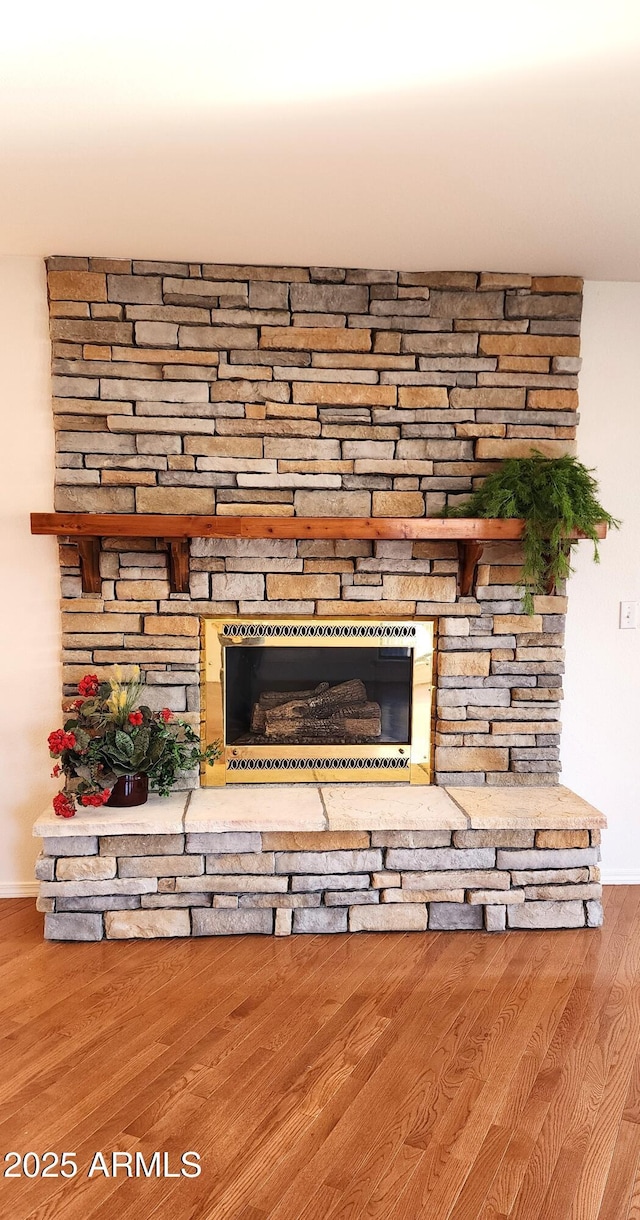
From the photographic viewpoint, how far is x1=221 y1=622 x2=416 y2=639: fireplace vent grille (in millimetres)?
3207

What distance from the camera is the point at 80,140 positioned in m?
2.07

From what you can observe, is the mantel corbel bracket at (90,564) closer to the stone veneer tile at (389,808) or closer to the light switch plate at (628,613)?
the stone veneer tile at (389,808)

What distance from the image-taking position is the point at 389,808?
2992 mm

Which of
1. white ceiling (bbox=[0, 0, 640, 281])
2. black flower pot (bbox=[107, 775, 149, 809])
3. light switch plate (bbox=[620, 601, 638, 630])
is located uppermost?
white ceiling (bbox=[0, 0, 640, 281])

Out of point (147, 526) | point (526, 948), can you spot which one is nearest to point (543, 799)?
point (526, 948)

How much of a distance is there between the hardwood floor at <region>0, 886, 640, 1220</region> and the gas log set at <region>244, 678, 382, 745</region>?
2.46ft

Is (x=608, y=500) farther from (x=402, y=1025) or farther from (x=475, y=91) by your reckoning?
(x=402, y=1025)

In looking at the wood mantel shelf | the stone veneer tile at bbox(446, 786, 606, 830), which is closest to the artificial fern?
the wood mantel shelf

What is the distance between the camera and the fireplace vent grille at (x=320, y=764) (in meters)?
3.24

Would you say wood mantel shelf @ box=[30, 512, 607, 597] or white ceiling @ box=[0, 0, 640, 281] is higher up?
white ceiling @ box=[0, 0, 640, 281]

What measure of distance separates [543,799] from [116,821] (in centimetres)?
154

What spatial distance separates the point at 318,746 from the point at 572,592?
117 cm

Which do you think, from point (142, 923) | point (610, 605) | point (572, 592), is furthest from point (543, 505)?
point (142, 923)

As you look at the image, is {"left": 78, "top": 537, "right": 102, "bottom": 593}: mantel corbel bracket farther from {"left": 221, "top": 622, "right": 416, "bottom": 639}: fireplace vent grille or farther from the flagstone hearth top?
the flagstone hearth top
